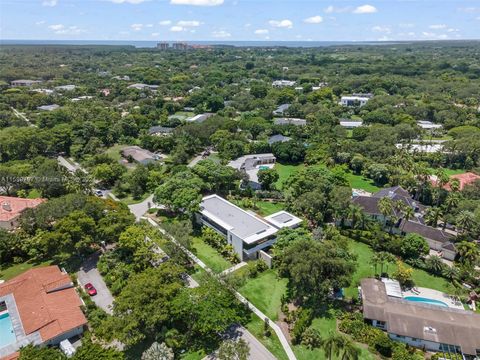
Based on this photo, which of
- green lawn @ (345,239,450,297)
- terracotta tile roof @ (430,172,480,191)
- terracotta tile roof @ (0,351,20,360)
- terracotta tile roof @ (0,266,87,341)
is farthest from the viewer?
terracotta tile roof @ (430,172,480,191)

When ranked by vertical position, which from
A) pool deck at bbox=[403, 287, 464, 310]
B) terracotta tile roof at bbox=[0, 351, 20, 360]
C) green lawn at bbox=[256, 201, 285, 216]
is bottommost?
pool deck at bbox=[403, 287, 464, 310]

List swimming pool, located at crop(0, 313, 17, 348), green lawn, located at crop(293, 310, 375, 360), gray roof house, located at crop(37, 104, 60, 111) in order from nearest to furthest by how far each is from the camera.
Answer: green lawn, located at crop(293, 310, 375, 360) → swimming pool, located at crop(0, 313, 17, 348) → gray roof house, located at crop(37, 104, 60, 111)

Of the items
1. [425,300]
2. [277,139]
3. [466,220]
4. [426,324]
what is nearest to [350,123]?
[277,139]

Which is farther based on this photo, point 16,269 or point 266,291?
point 16,269

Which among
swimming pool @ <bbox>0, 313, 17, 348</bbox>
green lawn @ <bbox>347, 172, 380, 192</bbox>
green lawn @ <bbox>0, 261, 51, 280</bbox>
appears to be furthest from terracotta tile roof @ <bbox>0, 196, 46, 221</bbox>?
green lawn @ <bbox>347, 172, 380, 192</bbox>

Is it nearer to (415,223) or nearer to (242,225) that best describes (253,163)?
(242,225)

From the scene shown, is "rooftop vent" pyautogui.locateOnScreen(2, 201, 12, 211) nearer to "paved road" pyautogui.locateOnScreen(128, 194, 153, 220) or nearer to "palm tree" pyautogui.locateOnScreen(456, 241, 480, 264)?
"paved road" pyautogui.locateOnScreen(128, 194, 153, 220)
